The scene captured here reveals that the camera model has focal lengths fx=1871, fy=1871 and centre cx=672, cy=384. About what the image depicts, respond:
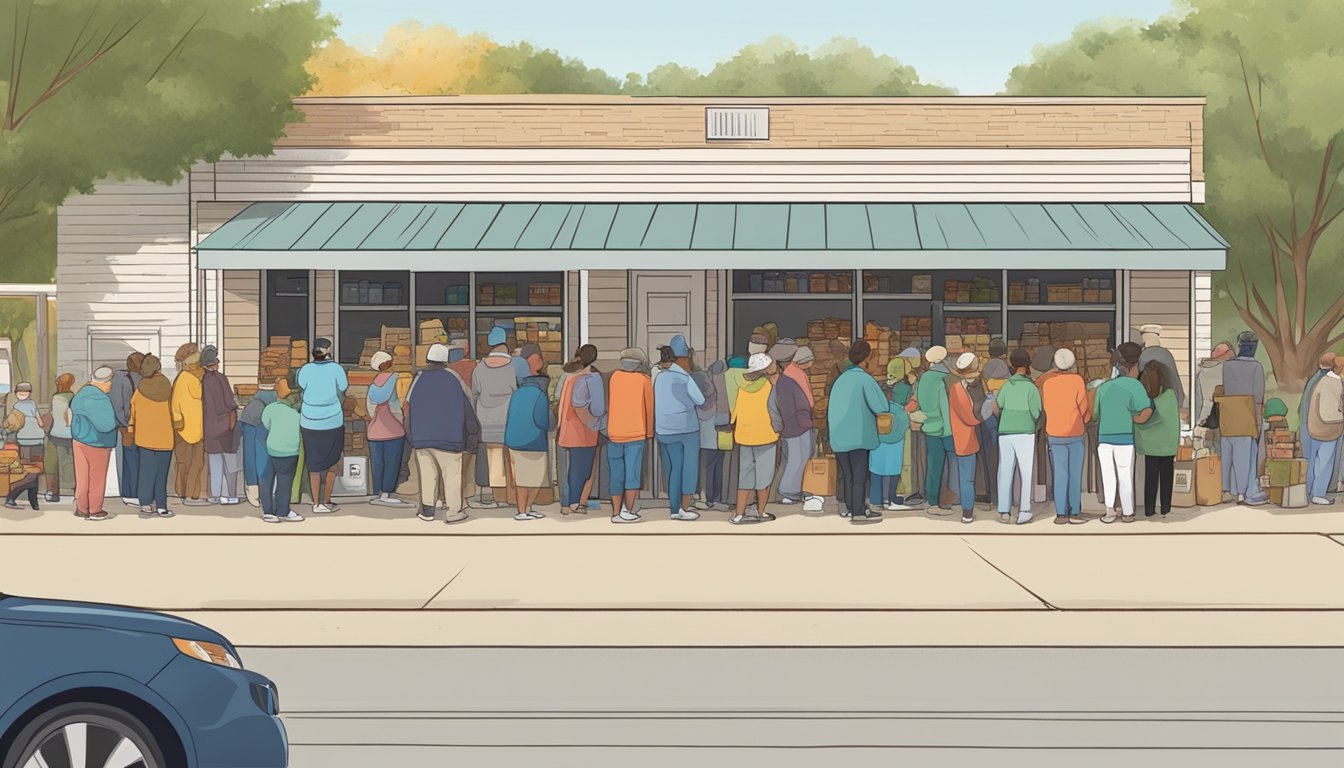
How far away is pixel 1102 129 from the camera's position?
2584cm

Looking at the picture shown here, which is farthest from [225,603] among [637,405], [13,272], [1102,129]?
[13,272]

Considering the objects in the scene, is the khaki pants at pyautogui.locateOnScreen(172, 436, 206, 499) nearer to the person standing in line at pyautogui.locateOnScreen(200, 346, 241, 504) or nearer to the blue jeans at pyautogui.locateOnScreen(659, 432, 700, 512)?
the person standing in line at pyautogui.locateOnScreen(200, 346, 241, 504)

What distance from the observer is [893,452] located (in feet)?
63.5

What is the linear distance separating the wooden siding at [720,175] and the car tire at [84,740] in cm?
2010

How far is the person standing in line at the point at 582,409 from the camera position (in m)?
18.8

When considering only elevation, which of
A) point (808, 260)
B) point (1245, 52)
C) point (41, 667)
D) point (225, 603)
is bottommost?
point (225, 603)

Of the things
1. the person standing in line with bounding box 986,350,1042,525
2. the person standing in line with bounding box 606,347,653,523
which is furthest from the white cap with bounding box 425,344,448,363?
the person standing in line with bounding box 986,350,1042,525

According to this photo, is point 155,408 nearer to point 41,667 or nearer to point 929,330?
point 929,330

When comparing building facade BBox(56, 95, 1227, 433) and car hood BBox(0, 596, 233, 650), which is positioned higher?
building facade BBox(56, 95, 1227, 433)

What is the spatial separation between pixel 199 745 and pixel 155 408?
1402 centimetres

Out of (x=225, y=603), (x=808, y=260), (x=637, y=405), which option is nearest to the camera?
(x=225, y=603)

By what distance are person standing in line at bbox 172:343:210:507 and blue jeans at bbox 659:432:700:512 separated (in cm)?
510

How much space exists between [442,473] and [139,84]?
8.58m

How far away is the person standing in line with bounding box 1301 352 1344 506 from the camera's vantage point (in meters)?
20.2
